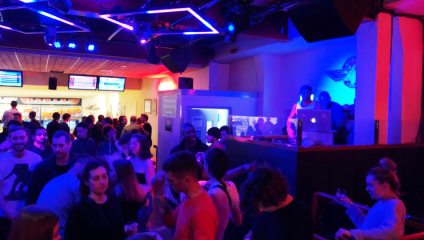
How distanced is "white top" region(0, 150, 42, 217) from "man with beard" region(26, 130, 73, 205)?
31 centimetres

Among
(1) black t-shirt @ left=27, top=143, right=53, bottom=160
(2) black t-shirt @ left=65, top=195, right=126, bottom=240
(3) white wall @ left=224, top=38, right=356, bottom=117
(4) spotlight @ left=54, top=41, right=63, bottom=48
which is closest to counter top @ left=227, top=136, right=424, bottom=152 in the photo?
(3) white wall @ left=224, top=38, right=356, bottom=117

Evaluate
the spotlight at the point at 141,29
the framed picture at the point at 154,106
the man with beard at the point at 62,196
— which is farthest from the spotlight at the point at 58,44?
the framed picture at the point at 154,106

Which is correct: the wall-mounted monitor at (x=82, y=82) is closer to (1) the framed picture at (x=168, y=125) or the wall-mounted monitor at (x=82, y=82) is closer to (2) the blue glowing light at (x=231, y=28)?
(1) the framed picture at (x=168, y=125)

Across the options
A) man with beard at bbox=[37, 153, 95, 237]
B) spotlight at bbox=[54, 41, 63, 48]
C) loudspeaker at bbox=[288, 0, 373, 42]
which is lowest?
man with beard at bbox=[37, 153, 95, 237]

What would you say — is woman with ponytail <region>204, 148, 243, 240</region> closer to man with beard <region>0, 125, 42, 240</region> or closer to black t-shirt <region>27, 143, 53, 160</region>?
man with beard <region>0, 125, 42, 240</region>

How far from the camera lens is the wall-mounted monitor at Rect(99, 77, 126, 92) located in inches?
434

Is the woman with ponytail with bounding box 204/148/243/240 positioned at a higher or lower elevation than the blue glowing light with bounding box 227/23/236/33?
lower

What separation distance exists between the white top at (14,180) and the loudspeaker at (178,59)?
494 cm

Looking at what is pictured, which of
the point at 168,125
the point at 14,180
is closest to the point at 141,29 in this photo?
the point at 14,180

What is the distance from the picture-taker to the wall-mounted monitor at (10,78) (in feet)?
31.6

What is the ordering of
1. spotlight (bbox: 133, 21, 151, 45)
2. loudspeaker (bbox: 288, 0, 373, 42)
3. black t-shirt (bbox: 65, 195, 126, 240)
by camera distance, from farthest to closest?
spotlight (bbox: 133, 21, 151, 45) < loudspeaker (bbox: 288, 0, 373, 42) < black t-shirt (bbox: 65, 195, 126, 240)

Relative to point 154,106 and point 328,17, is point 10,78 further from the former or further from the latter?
point 328,17

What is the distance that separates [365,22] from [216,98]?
3874 mm

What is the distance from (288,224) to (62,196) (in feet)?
5.11
